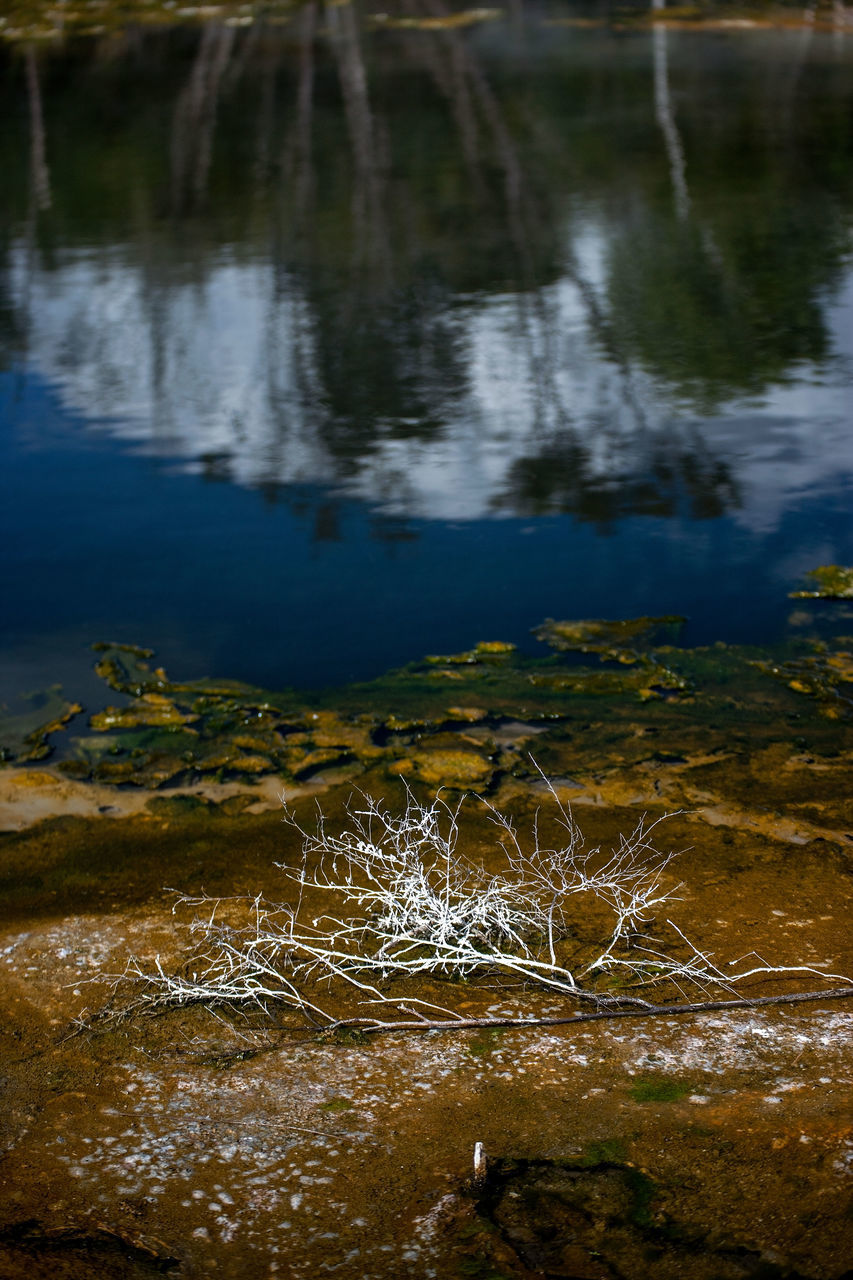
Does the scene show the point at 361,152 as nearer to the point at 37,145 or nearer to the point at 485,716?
the point at 37,145

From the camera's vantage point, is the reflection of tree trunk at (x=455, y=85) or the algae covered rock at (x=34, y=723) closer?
the algae covered rock at (x=34, y=723)

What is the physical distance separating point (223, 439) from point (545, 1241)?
643cm

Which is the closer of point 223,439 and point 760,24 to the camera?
point 223,439

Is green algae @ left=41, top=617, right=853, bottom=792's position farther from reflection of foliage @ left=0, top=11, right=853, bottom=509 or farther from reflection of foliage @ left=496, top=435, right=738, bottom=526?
reflection of foliage @ left=0, top=11, right=853, bottom=509

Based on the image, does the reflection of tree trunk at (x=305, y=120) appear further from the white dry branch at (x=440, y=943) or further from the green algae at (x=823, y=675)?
the white dry branch at (x=440, y=943)

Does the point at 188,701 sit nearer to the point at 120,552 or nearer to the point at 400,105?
the point at 120,552

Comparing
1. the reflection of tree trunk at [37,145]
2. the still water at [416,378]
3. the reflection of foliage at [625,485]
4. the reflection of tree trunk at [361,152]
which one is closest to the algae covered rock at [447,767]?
the still water at [416,378]

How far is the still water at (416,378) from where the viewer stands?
6547mm

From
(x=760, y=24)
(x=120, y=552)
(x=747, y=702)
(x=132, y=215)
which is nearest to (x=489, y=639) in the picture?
(x=747, y=702)

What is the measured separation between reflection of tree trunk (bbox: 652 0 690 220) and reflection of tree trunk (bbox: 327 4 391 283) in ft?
9.66

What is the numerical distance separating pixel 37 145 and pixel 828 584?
1402cm

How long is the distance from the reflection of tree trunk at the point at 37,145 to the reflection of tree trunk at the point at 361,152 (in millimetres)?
3585

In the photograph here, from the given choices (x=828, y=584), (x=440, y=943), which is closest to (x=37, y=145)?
(x=828, y=584)

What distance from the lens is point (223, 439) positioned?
8297 mm
